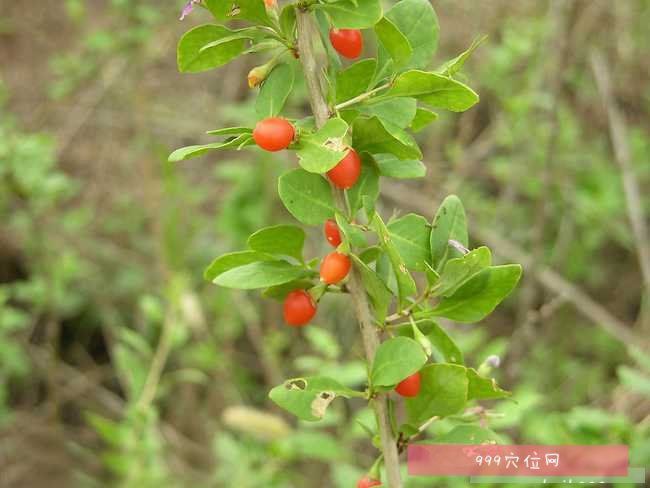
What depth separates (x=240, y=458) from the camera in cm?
243

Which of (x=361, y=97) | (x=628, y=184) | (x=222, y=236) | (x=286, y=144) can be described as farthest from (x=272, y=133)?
(x=222, y=236)

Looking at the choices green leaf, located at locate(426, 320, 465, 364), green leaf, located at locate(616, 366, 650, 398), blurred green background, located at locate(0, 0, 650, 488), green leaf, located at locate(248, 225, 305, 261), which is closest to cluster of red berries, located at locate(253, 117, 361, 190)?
green leaf, located at locate(248, 225, 305, 261)

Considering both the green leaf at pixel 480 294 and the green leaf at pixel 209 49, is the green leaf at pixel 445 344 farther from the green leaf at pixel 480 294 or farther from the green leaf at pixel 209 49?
the green leaf at pixel 209 49

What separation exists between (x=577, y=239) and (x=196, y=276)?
1933 mm

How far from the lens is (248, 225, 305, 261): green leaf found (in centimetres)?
100

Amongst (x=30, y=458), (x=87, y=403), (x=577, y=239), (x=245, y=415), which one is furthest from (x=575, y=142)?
(x=30, y=458)

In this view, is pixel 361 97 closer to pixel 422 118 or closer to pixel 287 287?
pixel 422 118

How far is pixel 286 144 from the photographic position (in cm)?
92

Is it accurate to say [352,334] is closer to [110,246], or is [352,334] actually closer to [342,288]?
[110,246]

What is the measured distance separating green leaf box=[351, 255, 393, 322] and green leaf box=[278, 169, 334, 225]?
0.23ft

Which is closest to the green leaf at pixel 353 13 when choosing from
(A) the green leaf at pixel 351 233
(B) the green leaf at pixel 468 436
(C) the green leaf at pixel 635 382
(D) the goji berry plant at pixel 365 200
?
(D) the goji berry plant at pixel 365 200

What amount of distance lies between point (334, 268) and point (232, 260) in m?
0.16

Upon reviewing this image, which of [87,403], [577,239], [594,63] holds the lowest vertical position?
[87,403]

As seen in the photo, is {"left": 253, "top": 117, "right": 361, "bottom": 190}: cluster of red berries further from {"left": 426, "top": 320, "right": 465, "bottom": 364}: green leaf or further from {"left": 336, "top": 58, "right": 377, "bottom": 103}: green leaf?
{"left": 426, "top": 320, "right": 465, "bottom": 364}: green leaf
